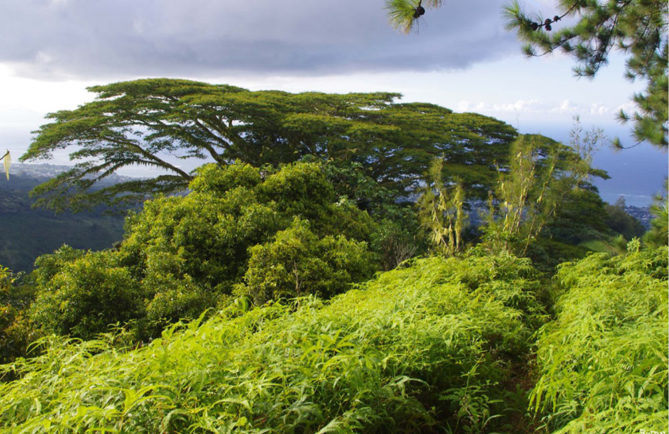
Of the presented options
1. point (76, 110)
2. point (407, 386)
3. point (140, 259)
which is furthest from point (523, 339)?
point (76, 110)

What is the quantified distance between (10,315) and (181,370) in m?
4.22

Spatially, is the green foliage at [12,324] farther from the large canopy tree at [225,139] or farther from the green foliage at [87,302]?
the large canopy tree at [225,139]

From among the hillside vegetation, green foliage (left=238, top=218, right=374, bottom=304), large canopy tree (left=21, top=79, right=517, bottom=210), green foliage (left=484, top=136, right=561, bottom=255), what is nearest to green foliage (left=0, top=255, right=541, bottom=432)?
the hillside vegetation

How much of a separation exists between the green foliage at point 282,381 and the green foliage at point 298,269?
1911 mm

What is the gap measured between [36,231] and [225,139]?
27021 millimetres

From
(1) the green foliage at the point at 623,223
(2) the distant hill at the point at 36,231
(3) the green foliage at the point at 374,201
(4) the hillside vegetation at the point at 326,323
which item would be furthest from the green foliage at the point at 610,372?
(2) the distant hill at the point at 36,231

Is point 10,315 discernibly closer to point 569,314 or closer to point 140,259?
point 140,259

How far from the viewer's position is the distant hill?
28422mm

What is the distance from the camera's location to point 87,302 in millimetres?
4023

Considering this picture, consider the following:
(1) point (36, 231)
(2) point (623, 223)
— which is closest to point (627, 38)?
(2) point (623, 223)

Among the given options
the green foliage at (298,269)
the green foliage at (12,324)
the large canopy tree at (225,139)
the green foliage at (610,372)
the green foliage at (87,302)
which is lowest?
the green foliage at (12,324)

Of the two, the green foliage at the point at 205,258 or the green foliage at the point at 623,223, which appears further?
the green foliage at the point at 623,223

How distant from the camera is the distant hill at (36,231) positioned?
28422 millimetres

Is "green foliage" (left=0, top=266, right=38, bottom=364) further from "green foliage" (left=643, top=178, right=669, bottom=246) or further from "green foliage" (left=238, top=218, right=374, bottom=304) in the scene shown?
"green foliage" (left=643, top=178, right=669, bottom=246)
